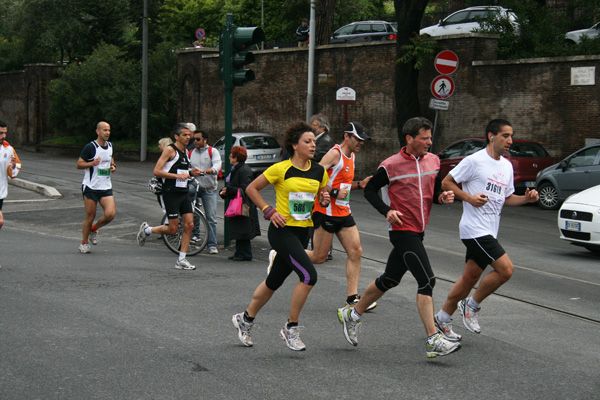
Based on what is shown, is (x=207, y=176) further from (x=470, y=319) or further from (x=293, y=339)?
(x=293, y=339)

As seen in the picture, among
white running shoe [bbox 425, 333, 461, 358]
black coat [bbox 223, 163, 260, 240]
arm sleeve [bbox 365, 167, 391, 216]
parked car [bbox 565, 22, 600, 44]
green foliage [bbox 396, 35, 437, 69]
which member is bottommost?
white running shoe [bbox 425, 333, 461, 358]

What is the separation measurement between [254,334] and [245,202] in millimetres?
4379

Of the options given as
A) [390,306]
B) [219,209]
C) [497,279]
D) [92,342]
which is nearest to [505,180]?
[497,279]

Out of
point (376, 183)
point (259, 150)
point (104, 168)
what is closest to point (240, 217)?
point (104, 168)

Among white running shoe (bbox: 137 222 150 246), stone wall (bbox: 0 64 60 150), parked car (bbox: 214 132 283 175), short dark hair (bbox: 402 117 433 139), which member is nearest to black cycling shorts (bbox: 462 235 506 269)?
short dark hair (bbox: 402 117 433 139)

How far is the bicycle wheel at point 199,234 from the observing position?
38.3ft

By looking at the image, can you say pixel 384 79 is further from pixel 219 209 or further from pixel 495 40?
pixel 219 209

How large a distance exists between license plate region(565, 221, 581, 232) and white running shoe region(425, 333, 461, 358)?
6.68 metres

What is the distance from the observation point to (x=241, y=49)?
11.8 m

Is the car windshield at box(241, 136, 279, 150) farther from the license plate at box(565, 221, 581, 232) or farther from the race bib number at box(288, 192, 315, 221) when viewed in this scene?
the race bib number at box(288, 192, 315, 221)

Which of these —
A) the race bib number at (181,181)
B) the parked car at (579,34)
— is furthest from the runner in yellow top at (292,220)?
the parked car at (579,34)

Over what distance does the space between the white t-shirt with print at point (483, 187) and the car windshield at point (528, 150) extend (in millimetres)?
14076

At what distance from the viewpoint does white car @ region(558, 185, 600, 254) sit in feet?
38.8

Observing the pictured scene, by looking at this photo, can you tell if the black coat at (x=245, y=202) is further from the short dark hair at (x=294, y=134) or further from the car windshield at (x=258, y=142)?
the car windshield at (x=258, y=142)
